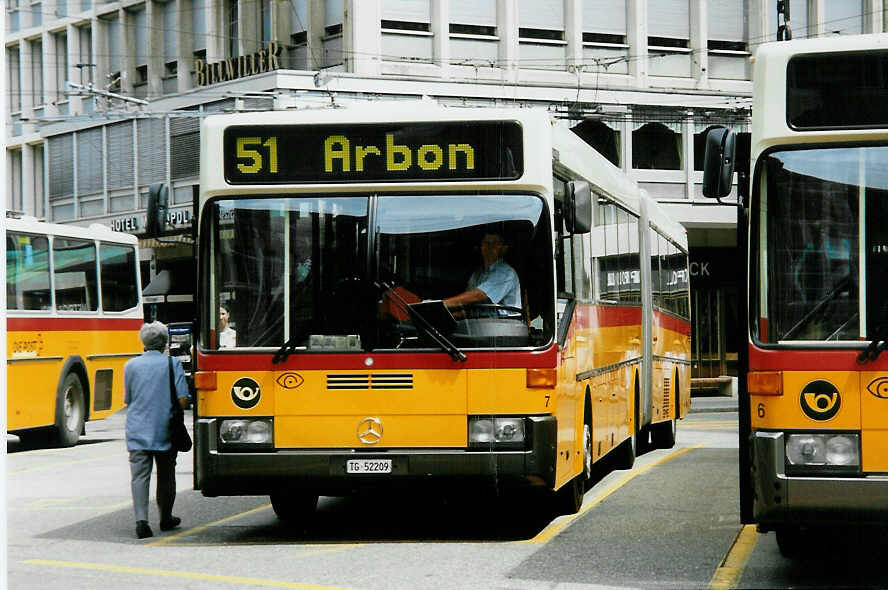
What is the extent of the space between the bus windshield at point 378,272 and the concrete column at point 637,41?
30.1 metres

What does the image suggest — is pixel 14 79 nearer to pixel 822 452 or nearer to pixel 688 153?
pixel 688 153

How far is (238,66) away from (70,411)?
18.7 metres

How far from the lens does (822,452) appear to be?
812 centimetres

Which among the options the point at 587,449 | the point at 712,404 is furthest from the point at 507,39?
the point at 587,449

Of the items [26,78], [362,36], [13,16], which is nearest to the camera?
[362,36]

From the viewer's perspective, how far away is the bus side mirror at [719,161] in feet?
27.8

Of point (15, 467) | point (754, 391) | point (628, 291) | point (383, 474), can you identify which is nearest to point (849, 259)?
point (754, 391)

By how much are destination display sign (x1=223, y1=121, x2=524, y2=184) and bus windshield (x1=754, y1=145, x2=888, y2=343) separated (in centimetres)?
270

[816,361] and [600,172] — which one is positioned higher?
[600,172]

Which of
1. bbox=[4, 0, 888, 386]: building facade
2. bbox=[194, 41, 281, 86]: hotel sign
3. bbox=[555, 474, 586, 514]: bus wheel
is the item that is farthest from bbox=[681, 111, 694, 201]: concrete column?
bbox=[555, 474, 586, 514]: bus wheel

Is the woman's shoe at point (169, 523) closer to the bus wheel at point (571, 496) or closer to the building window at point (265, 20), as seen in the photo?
the bus wheel at point (571, 496)

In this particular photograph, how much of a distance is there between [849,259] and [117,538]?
5.92 m

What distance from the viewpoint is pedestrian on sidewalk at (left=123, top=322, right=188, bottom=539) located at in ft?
38.2

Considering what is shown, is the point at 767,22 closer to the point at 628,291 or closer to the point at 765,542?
the point at 628,291
